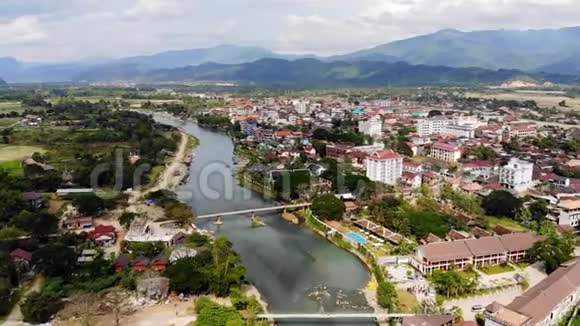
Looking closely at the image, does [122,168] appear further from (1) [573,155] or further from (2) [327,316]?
(1) [573,155]

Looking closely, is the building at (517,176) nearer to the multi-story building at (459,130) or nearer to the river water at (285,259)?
the river water at (285,259)

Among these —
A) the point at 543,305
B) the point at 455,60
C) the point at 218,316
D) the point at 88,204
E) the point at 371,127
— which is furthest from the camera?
the point at 455,60

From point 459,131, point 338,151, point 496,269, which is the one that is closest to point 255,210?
point 496,269

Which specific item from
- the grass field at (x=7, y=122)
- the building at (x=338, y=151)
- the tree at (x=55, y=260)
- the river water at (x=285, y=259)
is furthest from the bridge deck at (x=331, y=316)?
the grass field at (x=7, y=122)

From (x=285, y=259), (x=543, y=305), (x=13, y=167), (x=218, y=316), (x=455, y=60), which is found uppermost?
(x=455, y=60)

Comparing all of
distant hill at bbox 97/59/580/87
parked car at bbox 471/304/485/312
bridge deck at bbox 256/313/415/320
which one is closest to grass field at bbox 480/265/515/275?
parked car at bbox 471/304/485/312

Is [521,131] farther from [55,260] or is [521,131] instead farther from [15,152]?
[15,152]

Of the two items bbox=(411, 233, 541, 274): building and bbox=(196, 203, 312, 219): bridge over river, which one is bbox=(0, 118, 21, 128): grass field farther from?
bbox=(411, 233, 541, 274): building
